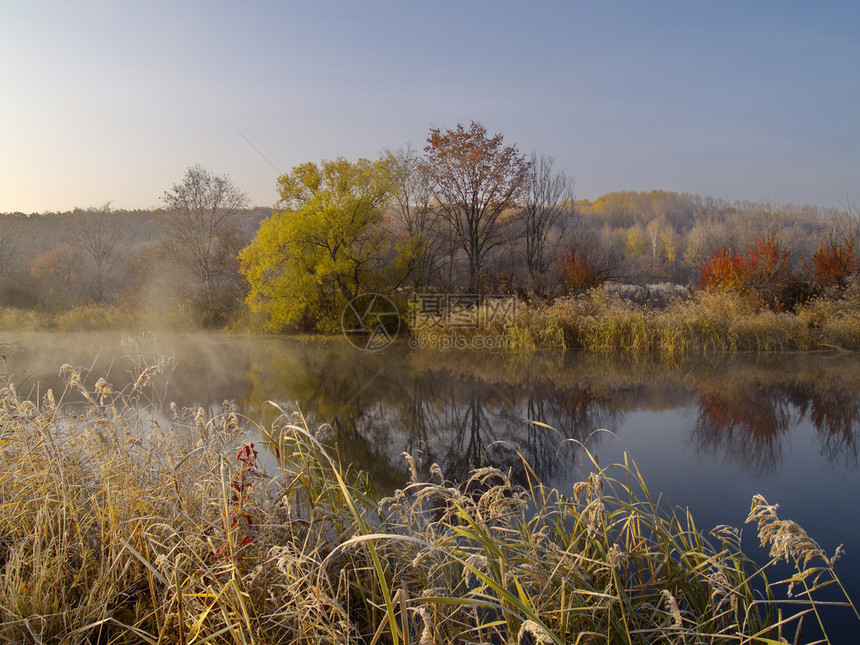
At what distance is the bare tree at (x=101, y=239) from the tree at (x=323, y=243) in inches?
373

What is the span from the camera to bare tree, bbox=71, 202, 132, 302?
1997 cm

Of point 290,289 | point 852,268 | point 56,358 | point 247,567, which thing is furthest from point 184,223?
point 852,268

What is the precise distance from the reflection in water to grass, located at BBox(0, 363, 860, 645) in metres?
1.15

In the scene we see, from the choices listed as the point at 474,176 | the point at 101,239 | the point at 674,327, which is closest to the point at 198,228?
the point at 101,239

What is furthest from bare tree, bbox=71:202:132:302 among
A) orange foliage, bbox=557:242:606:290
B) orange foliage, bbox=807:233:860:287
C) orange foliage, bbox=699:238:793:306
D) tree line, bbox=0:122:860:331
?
orange foliage, bbox=807:233:860:287

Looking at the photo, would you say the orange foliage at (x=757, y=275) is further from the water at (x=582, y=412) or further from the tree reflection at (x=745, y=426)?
the tree reflection at (x=745, y=426)

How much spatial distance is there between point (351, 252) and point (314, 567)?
13.0 m

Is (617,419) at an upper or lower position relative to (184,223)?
lower

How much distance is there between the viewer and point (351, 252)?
14.6 metres

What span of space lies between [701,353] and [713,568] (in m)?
9.08

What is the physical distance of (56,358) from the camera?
10594 mm

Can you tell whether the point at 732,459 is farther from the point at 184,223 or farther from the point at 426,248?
the point at 184,223

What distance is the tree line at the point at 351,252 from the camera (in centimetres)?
1430

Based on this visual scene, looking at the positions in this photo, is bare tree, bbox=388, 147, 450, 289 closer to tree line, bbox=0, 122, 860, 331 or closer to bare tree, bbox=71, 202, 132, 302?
tree line, bbox=0, 122, 860, 331
